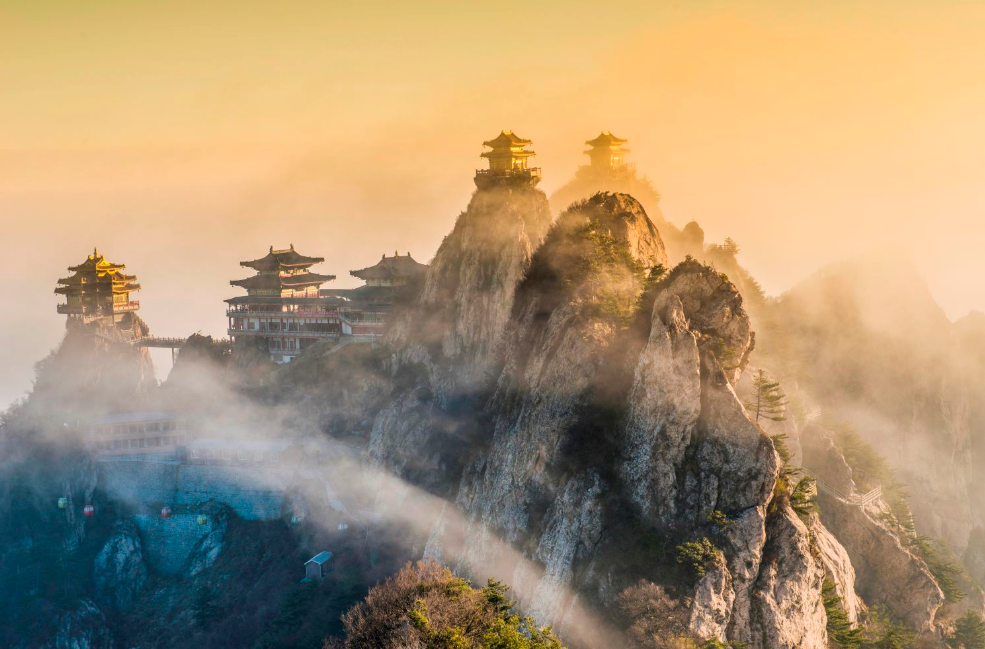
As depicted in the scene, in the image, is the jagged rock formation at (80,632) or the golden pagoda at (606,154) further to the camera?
the golden pagoda at (606,154)

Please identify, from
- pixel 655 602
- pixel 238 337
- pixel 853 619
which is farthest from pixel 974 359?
pixel 238 337

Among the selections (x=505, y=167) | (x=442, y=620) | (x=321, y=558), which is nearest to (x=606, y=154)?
(x=505, y=167)

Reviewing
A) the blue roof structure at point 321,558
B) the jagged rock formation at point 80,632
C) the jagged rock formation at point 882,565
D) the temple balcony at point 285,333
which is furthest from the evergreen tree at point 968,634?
the jagged rock formation at point 80,632

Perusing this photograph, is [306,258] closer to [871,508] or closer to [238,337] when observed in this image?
[238,337]

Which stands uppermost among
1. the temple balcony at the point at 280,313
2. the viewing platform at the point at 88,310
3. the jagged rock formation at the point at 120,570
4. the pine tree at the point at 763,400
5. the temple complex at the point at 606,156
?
the temple complex at the point at 606,156

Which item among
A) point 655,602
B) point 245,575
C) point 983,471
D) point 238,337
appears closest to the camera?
point 655,602

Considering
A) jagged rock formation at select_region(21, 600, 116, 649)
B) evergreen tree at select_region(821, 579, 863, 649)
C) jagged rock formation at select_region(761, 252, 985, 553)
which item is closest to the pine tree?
evergreen tree at select_region(821, 579, 863, 649)

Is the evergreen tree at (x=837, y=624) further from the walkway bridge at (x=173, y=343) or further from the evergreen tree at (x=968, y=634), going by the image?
the walkway bridge at (x=173, y=343)
